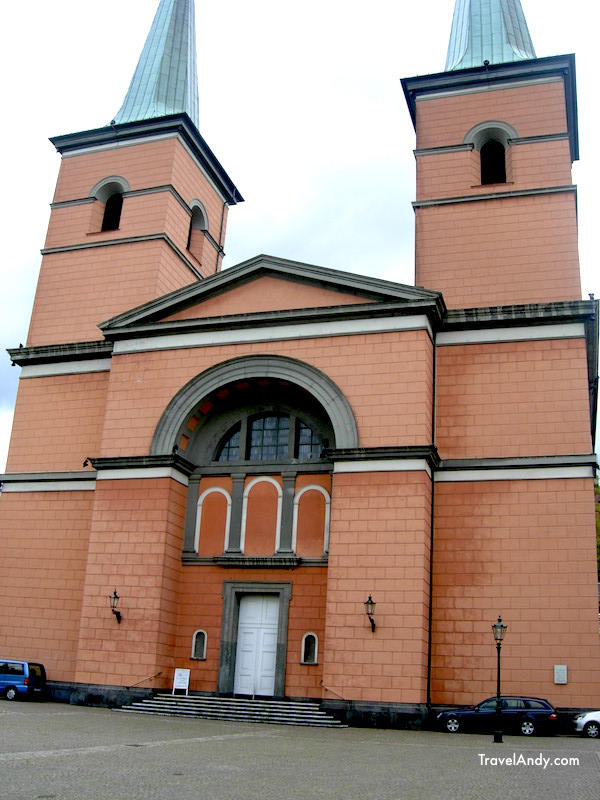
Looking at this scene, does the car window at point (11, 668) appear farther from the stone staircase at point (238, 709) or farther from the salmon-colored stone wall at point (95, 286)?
the salmon-colored stone wall at point (95, 286)

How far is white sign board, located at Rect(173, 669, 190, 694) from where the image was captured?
24.8 m

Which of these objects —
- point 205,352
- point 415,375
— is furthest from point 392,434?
point 205,352

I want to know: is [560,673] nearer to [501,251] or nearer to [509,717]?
[509,717]

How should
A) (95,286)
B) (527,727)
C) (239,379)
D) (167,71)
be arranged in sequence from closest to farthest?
(527,727)
(239,379)
(95,286)
(167,71)

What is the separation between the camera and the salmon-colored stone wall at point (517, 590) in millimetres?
22438

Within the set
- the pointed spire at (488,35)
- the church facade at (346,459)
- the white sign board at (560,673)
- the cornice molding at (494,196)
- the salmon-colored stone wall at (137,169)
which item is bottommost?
the white sign board at (560,673)

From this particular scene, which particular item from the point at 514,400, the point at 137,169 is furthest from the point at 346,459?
the point at 137,169

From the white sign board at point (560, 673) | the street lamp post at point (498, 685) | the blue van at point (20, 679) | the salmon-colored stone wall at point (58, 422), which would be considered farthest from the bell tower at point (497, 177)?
the blue van at point (20, 679)

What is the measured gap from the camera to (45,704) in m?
25.1

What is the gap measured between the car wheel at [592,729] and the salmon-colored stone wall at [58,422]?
1728 cm

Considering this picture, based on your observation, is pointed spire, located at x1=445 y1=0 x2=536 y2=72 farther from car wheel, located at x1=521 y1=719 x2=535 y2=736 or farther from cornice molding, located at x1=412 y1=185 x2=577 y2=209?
car wheel, located at x1=521 y1=719 x2=535 y2=736

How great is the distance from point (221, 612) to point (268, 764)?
13.5 m

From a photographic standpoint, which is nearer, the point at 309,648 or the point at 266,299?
the point at 309,648

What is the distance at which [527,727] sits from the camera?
69.7 feet
